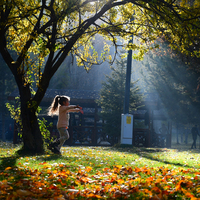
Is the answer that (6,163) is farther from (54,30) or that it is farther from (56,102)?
(54,30)

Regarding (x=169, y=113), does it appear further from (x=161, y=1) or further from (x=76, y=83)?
(x=161, y=1)

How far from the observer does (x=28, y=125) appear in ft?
24.9

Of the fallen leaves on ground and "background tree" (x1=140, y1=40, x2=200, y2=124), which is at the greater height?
"background tree" (x1=140, y1=40, x2=200, y2=124)

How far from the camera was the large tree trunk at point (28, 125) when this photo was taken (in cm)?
760

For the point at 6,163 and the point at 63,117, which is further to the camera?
the point at 63,117

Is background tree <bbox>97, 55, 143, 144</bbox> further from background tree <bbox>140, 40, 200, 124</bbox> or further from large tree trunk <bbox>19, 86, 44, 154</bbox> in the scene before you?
large tree trunk <bbox>19, 86, 44, 154</bbox>

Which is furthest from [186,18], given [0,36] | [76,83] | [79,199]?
[76,83]

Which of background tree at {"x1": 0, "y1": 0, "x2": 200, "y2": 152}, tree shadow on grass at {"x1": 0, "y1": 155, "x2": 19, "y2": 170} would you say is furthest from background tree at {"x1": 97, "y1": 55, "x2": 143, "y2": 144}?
tree shadow on grass at {"x1": 0, "y1": 155, "x2": 19, "y2": 170}

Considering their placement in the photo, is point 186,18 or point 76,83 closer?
point 186,18

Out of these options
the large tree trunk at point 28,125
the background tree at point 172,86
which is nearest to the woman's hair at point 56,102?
the large tree trunk at point 28,125

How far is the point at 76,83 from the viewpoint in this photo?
137 feet

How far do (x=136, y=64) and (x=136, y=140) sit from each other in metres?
31.5

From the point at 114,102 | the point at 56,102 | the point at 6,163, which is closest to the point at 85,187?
the point at 6,163

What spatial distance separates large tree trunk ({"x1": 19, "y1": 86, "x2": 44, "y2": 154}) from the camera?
24.9ft
